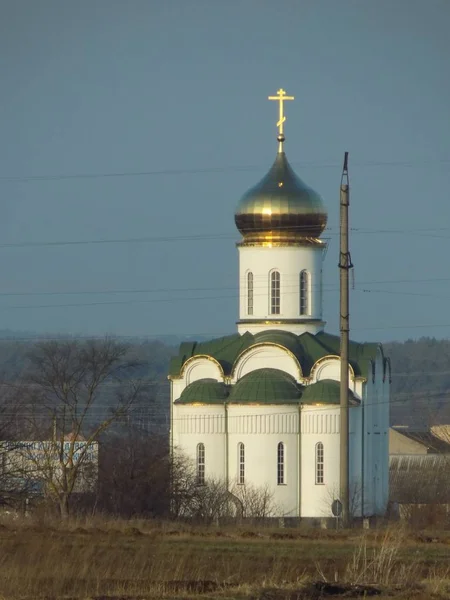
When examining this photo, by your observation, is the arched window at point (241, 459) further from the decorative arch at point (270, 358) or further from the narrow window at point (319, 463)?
the decorative arch at point (270, 358)

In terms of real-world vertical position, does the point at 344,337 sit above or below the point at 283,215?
below

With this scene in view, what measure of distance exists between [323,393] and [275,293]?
3.54 m

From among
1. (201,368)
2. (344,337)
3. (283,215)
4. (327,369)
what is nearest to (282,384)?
(327,369)

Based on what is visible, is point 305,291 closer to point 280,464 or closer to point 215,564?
point 280,464

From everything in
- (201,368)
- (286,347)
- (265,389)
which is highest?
(286,347)

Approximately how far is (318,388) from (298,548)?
20111 mm

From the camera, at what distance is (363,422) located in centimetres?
4403

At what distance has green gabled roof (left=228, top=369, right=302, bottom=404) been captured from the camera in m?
43.1

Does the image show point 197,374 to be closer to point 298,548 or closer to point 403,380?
point 298,548

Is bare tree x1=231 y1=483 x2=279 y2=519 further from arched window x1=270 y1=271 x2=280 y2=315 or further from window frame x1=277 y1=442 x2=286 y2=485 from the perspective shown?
arched window x1=270 y1=271 x2=280 y2=315

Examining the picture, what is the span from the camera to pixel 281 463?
43.1 metres

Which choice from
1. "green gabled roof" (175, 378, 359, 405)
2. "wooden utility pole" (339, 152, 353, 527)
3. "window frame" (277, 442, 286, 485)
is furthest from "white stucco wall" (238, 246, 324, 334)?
"wooden utility pole" (339, 152, 353, 527)

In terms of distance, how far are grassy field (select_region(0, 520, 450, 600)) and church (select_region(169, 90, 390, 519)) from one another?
16805 mm

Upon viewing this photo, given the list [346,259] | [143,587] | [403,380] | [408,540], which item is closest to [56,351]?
[346,259]
